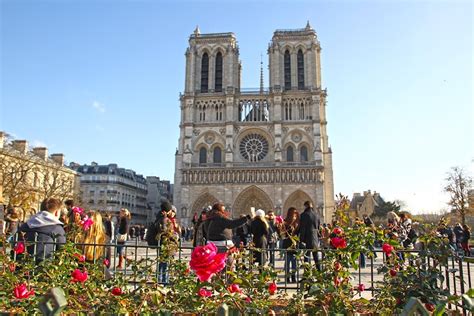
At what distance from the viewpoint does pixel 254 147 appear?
4050cm

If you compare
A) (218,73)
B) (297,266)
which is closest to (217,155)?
(218,73)

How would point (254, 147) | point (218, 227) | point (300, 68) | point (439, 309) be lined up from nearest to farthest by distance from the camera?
point (439, 309)
point (218, 227)
point (254, 147)
point (300, 68)

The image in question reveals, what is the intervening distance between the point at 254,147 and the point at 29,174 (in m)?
21.7

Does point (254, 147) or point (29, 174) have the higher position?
point (254, 147)

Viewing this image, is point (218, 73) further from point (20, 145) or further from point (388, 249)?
point (388, 249)

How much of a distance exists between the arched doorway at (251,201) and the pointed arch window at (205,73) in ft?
41.5

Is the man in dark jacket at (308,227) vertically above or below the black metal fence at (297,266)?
above

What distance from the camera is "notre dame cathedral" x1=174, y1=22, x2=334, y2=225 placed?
38094mm

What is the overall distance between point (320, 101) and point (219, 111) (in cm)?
1090

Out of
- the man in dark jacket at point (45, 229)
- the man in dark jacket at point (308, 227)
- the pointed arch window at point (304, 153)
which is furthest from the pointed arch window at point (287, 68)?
the man in dark jacket at point (45, 229)

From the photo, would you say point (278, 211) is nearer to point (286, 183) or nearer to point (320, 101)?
point (286, 183)

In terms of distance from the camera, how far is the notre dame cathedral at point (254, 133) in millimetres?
38094

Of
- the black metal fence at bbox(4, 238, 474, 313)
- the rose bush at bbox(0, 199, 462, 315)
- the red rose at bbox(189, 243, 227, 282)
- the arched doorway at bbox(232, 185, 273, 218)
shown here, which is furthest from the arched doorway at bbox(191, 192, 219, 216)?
the red rose at bbox(189, 243, 227, 282)

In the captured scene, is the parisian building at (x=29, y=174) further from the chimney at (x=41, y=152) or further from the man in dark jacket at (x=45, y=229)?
the man in dark jacket at (x=45, y=229)
